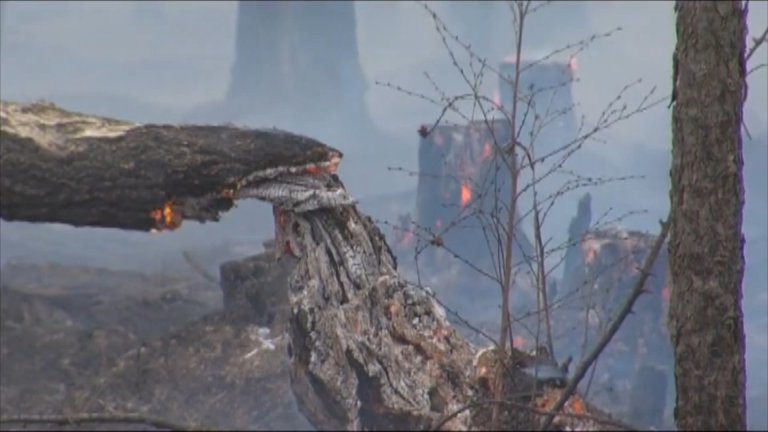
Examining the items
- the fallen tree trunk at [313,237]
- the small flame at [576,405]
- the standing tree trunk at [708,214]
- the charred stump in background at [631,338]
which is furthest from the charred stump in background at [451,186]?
the standing tree trunk at [708,214]

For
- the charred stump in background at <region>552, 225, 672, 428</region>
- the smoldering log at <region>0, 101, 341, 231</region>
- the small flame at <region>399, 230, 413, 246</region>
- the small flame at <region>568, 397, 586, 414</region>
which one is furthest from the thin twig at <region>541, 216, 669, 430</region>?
the small flame at <region>399, 230, 413, 246</region>

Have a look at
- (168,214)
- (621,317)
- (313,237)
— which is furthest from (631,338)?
(621,317)

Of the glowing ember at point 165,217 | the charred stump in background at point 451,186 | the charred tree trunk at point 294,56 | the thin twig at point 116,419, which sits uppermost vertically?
the charred tree trunk at point 294,56

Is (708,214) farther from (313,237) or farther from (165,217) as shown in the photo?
(313,237)

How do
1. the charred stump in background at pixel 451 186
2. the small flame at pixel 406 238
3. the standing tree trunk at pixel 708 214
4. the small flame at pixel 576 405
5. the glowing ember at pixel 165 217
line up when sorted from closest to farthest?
the standing tree trunk at pixel 708 214
the glowing ember at pixel 165 217
the small flame at pixel 576 405
the charred stump in background at pixel 451 186
the small flame at pixel 406 238

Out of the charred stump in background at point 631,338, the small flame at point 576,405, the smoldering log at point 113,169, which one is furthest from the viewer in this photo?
the charred stump in background at point 631,338

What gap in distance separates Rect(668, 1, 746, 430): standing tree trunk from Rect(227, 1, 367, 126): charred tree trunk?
4597 centimetres

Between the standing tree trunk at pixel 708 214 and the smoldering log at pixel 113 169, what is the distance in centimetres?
190

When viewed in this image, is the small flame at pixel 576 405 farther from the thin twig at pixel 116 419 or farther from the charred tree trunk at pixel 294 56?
the charred tree trunk at pixel 294 56

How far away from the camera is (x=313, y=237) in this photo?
3.92m

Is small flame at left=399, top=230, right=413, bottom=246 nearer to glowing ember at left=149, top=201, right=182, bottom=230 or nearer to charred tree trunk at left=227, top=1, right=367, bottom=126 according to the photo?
glowing ember at left=149, top=201, right=182, bottom=230

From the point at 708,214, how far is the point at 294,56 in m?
47.9

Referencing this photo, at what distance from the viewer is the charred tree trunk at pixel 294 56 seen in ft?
153

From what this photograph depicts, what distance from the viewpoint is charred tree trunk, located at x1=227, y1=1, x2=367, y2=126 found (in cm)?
4675
